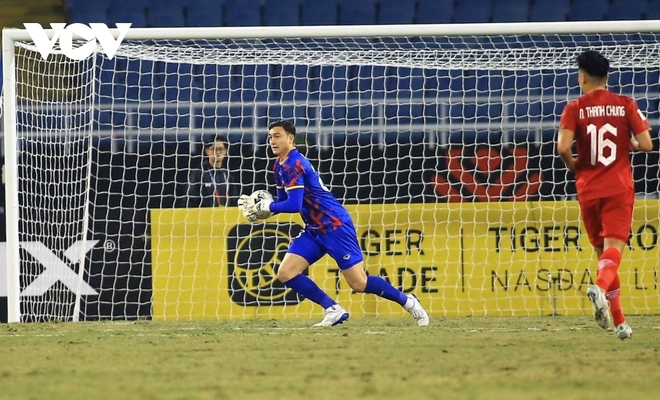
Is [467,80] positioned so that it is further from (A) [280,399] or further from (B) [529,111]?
(A) [280,399]

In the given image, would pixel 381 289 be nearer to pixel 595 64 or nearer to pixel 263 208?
pixel 263 208

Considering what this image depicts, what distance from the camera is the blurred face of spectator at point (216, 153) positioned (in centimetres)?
940

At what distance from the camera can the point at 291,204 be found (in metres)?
7.07

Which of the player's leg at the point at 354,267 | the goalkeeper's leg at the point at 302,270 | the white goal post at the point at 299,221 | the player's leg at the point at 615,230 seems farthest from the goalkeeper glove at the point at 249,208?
the player's leg at the point at 615,230

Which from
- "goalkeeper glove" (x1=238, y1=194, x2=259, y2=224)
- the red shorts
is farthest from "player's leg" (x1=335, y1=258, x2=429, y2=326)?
the red shorts

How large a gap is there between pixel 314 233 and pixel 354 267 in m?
0.37

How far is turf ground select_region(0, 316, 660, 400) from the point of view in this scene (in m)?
4.09

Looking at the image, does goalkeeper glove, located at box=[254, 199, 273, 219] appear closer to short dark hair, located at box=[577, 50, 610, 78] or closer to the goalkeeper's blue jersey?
the goalkeeper's blue jersey

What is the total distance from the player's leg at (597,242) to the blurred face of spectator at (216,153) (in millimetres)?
4172

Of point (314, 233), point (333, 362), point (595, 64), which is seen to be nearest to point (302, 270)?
point (314, 233)

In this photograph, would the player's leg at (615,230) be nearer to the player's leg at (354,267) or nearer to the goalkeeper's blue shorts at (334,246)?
the player's leg at (354,267)

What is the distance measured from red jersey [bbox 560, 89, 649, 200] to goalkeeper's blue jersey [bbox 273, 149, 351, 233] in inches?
80.6

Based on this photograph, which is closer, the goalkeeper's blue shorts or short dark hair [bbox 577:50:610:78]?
short dark hair [bbox 577:50:610:78]

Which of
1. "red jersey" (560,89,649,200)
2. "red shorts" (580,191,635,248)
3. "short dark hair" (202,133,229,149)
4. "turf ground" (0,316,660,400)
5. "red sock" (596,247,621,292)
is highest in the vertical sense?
"short dark hair" (202,133,229,149)
